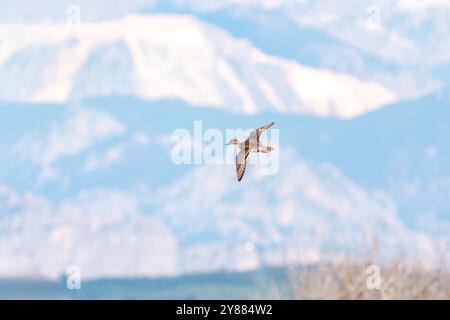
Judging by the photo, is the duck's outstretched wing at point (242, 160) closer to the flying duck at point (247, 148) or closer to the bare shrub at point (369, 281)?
the flying duck at point (247, 148)

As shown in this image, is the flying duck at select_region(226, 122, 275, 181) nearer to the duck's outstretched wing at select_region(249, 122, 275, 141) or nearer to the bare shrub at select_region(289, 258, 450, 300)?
the duck's outstretched wing at select_region(249, 122, 275, 141)

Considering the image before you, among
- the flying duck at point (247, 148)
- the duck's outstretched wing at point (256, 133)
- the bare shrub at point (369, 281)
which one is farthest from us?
the bare shrub at point (369, 281)

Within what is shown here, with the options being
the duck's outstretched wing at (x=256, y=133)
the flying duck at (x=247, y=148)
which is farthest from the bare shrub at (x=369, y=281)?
the duck's outstretched wing at (x=256, y=133)

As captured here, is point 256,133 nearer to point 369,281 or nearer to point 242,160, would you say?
point 242,160

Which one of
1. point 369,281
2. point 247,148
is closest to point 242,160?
point 247,148

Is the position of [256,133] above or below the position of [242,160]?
above

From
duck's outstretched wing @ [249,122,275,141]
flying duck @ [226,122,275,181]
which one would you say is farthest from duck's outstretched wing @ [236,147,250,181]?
duck's outstretched wing @ [249,122,275,141]

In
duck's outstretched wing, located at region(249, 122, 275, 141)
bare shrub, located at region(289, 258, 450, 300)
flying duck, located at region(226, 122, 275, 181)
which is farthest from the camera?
bare shrub, located at region(289, 258, 450, 300)
